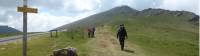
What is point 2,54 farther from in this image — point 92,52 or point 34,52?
point 92,52

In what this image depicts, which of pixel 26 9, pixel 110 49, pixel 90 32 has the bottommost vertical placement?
pixel 110 49

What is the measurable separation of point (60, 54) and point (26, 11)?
436 inches

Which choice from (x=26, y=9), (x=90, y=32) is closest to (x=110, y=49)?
(x=26, y=9)

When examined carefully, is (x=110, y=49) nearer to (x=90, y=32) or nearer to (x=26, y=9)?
(x=26, y=9)

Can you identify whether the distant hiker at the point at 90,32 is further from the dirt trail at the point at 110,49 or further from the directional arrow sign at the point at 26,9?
the directional arrow sign at the point at 26,9

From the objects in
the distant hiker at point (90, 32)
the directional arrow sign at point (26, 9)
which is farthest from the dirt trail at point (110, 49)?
the distant hiker at point (90, 32)

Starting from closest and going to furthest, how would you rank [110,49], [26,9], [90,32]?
1. [26,9]
2. [110,49]
3. [90,32]

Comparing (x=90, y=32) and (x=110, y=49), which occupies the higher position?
(x=90, y=32)

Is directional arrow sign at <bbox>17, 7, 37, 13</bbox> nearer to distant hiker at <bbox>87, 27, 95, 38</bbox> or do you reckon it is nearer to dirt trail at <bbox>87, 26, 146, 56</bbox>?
dirt trail at <bbox>87, 26, 146, 56</bbox>

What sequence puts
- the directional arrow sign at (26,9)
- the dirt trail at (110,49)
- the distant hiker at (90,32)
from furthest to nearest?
the distant hiker at (90,32) < the dirt trail at (110,49) < the directional arrow sign at (26,9)

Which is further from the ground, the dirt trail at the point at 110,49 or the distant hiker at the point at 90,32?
the distant hiker at the point at 90,32

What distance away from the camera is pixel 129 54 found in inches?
1443

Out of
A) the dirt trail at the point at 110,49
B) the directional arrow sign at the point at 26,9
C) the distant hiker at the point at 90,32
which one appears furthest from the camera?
the distant hiker at the point at 90,32

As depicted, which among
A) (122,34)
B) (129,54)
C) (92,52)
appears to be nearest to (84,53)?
(92,52)
